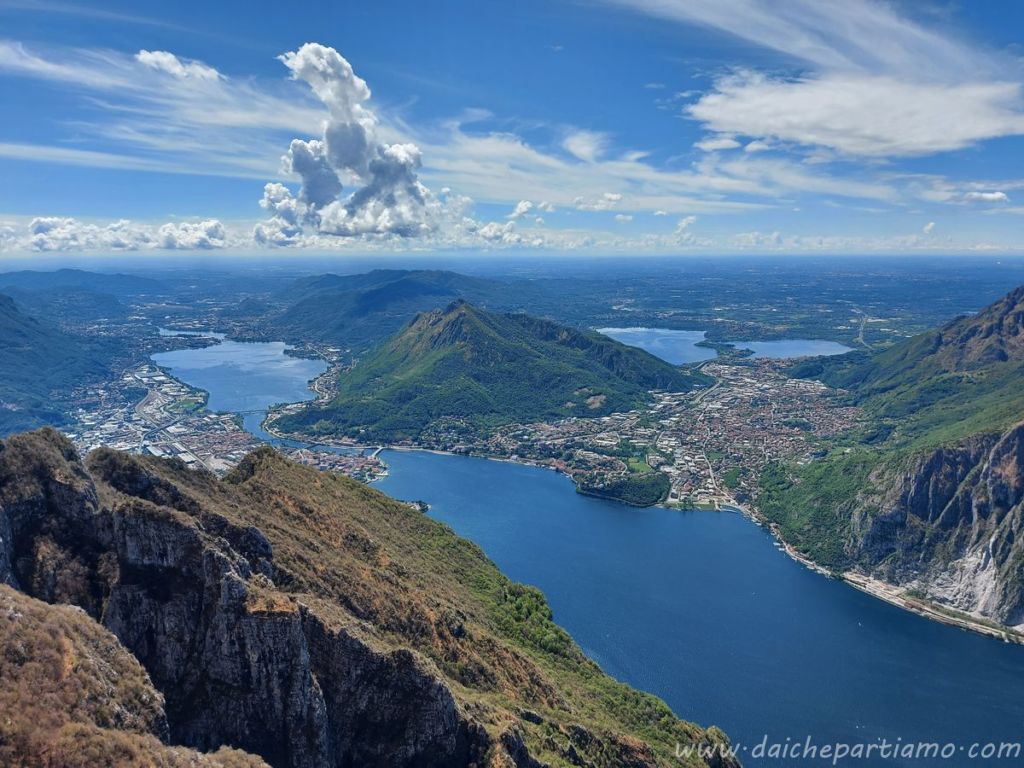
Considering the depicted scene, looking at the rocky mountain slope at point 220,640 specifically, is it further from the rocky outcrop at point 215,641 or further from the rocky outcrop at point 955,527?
the rocky outcrop at point 955,527

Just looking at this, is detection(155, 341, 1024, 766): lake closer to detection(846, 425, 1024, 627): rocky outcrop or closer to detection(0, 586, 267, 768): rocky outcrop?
detection(846, 425, 1024, 627): rocky outcrop

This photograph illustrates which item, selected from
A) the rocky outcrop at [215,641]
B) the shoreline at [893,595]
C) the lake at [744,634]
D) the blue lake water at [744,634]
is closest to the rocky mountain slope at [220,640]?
the rocky outcrop at [215,641]

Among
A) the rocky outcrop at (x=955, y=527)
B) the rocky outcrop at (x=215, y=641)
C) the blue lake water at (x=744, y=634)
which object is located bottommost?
the blue lake water at (x=744, y=634)

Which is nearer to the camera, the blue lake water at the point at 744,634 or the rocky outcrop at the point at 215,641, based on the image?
the rocky outcrop at the point at 215,641

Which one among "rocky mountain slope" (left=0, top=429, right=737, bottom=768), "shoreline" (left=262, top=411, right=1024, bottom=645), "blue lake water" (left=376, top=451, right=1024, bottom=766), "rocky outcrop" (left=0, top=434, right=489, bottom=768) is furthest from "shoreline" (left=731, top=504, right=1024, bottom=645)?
"rocky outcrop" (left=0, top=434, right=489, bottom=768)

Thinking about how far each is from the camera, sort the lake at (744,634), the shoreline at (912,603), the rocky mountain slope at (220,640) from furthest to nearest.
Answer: the shoreline at (912,603), the lake at (744,634), the rocky mountain slope at (220,640)

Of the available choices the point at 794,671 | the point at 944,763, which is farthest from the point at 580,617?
the point at 944,763
